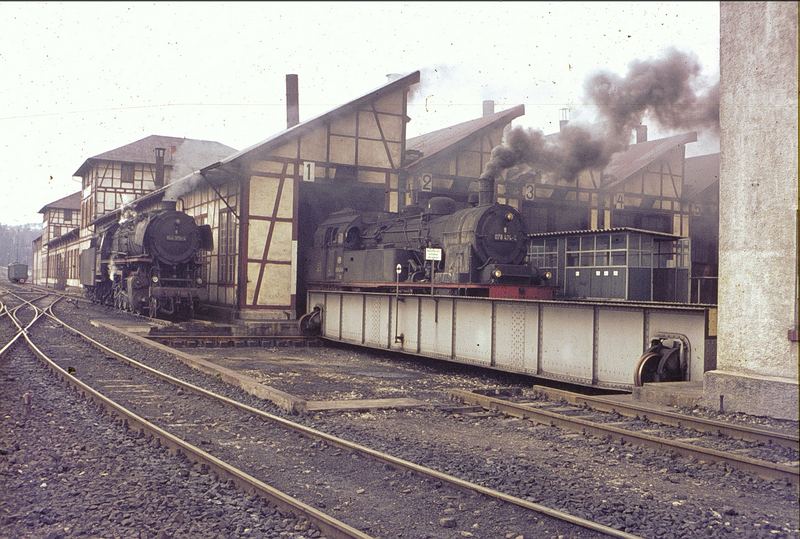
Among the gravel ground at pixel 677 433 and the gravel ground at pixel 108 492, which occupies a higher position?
the gravel ground at pixel 677 433

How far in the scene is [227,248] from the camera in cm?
2638

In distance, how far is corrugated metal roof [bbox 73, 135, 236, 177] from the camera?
4805cm

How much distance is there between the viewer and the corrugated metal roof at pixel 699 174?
3403 cm

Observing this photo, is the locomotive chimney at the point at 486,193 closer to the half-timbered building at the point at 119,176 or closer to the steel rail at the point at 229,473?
the steel rail at the point at 229,473

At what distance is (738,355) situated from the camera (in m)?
8.15

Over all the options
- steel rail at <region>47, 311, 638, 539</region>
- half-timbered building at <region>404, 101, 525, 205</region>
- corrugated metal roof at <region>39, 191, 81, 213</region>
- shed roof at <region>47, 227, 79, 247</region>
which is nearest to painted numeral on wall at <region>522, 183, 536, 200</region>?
half-timbered building at <region>404, 101, 525, 205</region>

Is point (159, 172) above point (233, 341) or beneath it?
above

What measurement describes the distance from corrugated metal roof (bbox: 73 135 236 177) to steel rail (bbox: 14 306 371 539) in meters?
39.5

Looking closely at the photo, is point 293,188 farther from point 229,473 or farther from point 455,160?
point 229,473

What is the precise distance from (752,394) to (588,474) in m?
2.74

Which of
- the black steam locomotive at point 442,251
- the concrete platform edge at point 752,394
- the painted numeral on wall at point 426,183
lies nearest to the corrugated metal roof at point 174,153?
the painted numeral on wall at point 426,183

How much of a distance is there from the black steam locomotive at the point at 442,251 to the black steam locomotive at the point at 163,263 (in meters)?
8.31

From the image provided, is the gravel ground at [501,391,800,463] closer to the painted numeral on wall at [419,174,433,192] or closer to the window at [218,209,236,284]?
the painted numeral on wall at [419,174,433,192]

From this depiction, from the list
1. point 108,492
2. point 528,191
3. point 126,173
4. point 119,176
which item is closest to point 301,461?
point 108,492
